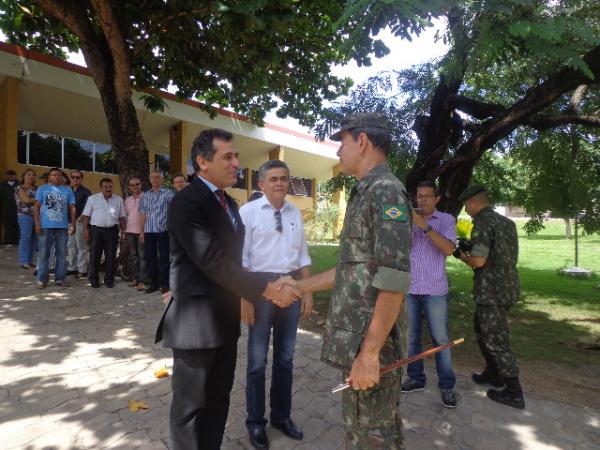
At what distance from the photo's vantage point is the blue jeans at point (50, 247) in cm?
695

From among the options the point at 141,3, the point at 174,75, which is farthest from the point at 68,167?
the point at 141,3

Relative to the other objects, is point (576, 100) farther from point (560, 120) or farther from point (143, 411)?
point (143, 411)

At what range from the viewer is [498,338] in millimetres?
3604

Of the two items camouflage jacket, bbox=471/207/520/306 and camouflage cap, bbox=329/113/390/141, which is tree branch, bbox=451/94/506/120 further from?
camouflage cap, bbox=329/113/390/141

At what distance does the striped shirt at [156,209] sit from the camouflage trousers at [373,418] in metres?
5.43

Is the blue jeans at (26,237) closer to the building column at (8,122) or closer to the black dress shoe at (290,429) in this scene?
the building column at (8,122)

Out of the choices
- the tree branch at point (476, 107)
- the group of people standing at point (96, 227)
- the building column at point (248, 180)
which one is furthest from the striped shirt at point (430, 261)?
the building column at point (248, 180)

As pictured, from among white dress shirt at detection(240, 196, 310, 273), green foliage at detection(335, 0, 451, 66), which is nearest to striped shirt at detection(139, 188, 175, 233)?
white dress shirt at detection(240, 196, 310, 273)

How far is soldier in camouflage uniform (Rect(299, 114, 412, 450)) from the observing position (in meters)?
1.82

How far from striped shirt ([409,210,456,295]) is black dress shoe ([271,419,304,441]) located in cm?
147

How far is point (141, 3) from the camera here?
741cm

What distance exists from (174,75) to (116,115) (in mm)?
2041

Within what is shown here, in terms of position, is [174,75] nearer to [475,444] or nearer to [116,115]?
[116,115]

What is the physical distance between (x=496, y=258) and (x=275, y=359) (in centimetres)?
215
